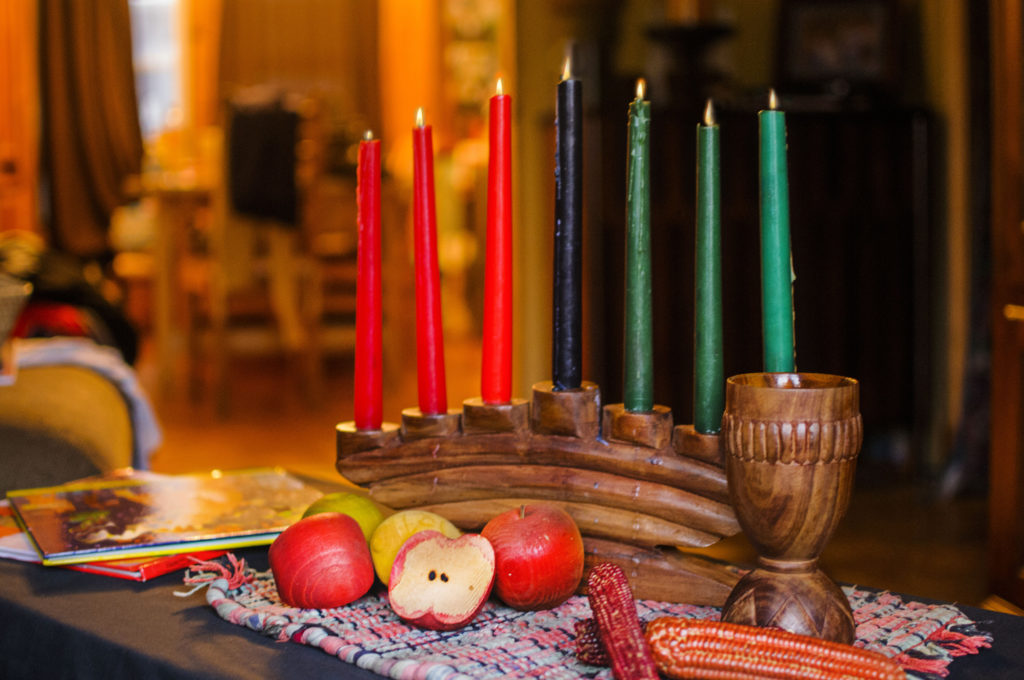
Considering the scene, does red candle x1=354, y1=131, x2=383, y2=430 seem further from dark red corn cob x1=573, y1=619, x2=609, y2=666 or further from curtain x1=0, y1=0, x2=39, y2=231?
curtain x1=0, y1=0, x2=39, y2=231

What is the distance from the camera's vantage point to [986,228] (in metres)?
2.78

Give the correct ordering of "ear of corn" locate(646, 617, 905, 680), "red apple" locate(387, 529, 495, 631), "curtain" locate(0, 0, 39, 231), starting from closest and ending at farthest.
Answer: "ear of corn" locate(646, 617, 905, 680), "red apple" locate(387, 529, 495, 631), "curtain" locate(0, 0, 39, 231)

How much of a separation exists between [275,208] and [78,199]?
110 inches

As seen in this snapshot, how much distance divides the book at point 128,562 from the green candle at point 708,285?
1.15ft

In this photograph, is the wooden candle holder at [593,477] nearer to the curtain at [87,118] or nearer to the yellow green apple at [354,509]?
the yellow green apple at [354,509]

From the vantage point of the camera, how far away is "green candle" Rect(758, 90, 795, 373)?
0.52 metres

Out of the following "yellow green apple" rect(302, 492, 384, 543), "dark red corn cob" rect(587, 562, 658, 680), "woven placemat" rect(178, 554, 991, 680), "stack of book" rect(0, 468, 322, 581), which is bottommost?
"woven placemat" rect(178, 554, 991, 680)

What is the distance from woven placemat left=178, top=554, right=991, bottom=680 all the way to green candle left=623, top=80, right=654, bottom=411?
139 millimetres

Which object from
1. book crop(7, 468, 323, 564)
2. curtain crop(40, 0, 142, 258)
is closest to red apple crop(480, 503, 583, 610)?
Result: book crop(7, 468, 323, 564)

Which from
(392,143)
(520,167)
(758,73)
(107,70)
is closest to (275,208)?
(520,167)

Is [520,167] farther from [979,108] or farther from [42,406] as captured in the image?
[42,406]

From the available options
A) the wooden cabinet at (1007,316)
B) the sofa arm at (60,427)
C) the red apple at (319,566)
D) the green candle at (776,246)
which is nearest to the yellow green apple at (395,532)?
the red apple at (319,566)

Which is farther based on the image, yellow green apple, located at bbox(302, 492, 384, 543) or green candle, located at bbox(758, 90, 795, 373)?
yellow green apple, located at bbox(302, 492, 384, 543)

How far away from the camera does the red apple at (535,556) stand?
0.56 m
